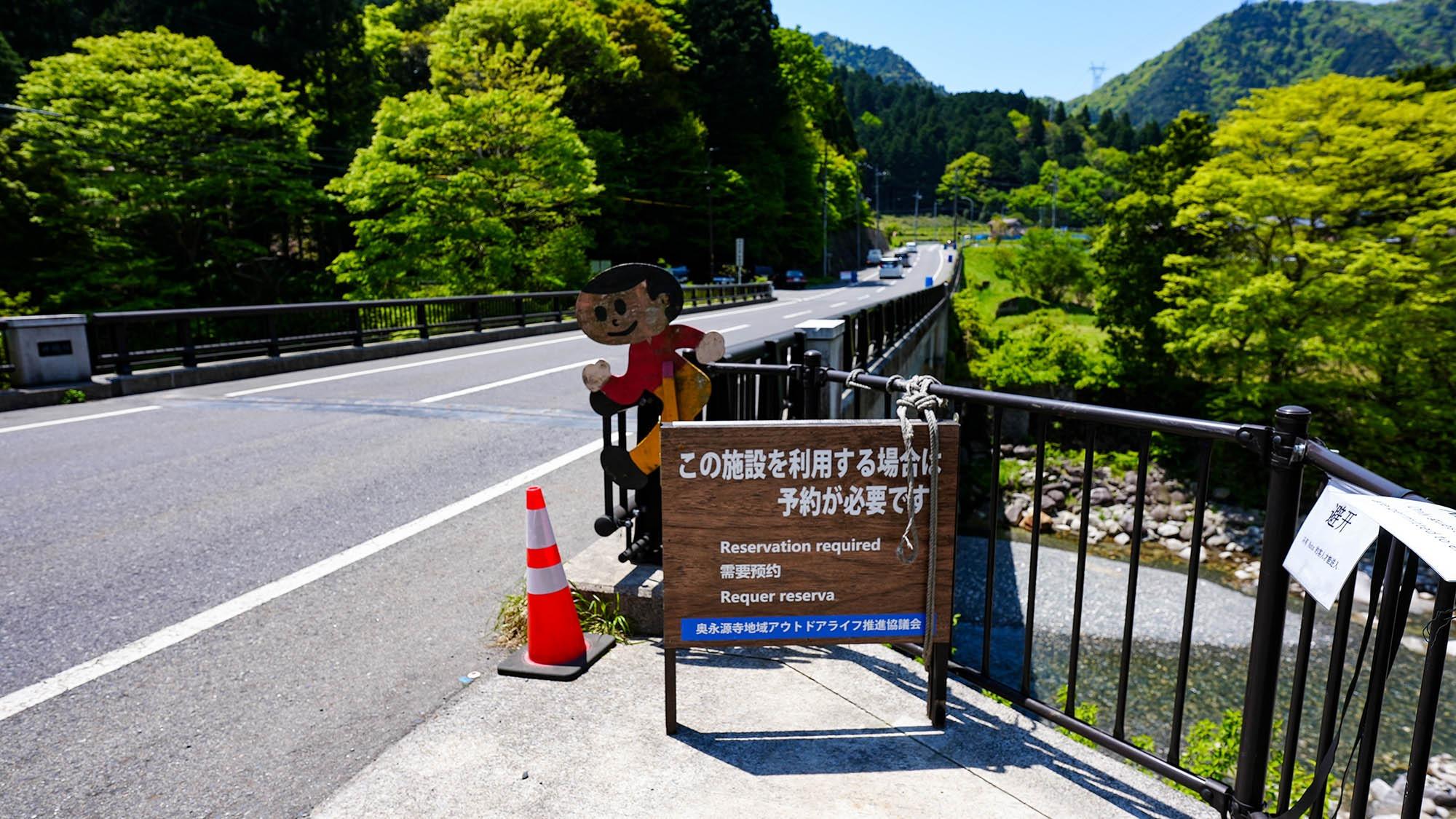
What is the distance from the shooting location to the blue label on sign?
2.98m

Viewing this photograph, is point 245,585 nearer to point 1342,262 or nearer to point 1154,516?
point 1154,516

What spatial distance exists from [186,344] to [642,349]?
10974 mm

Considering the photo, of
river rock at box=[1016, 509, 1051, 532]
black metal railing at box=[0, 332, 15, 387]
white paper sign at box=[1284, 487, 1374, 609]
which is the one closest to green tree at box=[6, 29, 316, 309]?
black metal railing at box=[0, 332, 15, 387]

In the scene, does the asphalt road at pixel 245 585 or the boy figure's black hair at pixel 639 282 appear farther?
the boy figure's black hair at pixel 639 282

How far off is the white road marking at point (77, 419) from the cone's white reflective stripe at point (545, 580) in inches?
321

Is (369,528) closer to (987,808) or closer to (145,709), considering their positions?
(145,709)

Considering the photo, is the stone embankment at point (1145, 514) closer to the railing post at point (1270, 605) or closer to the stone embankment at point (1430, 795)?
the stone embankment at point (1430, 795)

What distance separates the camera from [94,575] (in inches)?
180

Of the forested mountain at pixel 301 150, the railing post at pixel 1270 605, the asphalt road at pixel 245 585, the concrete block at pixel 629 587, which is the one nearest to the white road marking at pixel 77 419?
the asphalt road at pixel 245 585

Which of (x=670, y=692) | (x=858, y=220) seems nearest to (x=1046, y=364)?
(x=670, y=692)

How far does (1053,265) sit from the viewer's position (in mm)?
54969

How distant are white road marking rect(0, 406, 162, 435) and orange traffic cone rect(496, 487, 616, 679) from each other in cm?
812

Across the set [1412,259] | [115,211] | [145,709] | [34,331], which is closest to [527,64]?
[115,211]

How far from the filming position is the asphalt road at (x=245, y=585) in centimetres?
291
